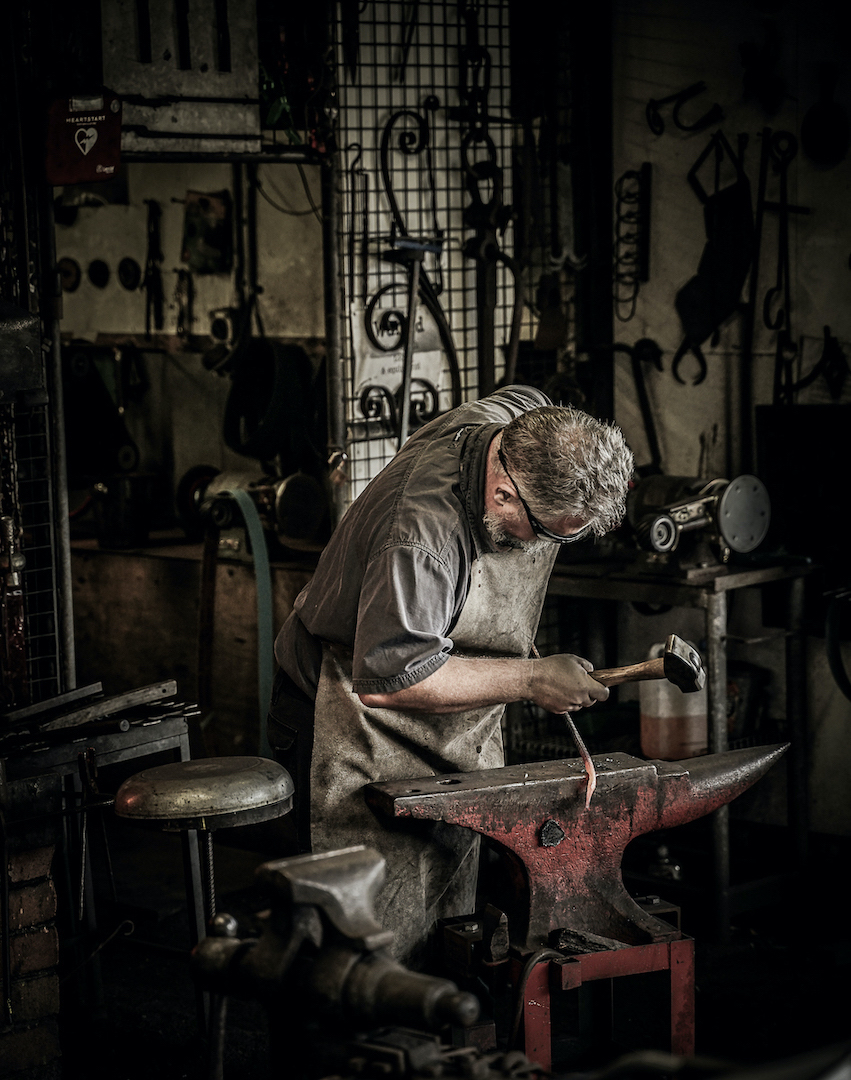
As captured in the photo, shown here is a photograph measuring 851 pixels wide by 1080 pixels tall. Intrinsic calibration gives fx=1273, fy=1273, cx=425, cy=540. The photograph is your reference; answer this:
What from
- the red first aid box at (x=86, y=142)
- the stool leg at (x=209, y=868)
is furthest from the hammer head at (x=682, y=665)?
A: the red first aid box at (x=86, y=142)

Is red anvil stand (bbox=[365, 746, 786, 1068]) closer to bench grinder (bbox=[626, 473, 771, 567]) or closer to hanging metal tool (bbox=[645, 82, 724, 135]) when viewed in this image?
bench grinder (bbox=[626, 473, 771, 567])

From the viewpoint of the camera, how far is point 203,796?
2424mm

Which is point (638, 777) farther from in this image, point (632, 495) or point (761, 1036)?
point (632, 495)

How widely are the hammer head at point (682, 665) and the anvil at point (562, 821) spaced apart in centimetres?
19

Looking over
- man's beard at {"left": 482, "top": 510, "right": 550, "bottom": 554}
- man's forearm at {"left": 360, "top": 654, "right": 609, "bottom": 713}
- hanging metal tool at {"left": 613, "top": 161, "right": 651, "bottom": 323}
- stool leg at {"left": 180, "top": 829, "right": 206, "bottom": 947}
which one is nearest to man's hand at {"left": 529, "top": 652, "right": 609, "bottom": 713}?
man's forearm at {"left": 360, "top": 654, "right": 609, "bottom": 713}

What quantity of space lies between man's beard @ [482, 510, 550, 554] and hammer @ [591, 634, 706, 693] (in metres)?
0.27

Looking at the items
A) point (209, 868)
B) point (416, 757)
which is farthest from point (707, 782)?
point (209, 868)

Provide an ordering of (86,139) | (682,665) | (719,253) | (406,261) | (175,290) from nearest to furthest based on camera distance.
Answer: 1. (682,665)
2. (86,139)
3. (406,261)
4. (719,253)
5. (175,290)

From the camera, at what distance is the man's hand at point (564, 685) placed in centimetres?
222

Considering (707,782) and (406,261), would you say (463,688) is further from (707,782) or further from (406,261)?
(406,261)

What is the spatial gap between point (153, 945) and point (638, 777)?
190 cm

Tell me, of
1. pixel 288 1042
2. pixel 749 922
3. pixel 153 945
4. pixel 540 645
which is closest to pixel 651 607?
pixel 540 645

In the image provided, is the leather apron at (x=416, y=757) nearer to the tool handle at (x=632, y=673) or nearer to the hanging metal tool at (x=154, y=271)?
the tool handle at (x=632, y=673)

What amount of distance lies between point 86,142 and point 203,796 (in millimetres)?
1755
